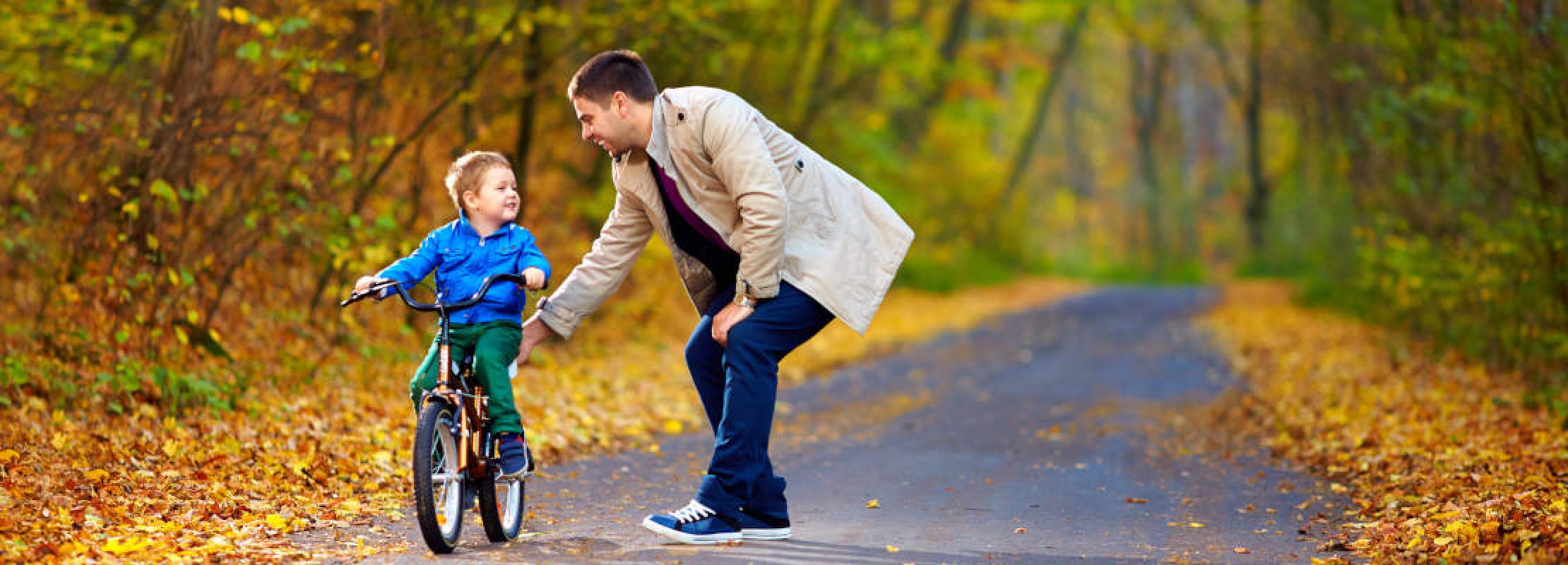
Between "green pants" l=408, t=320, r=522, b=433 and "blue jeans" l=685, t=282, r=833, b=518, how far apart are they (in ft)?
2.53

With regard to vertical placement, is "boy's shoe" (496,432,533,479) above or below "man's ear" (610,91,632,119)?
below

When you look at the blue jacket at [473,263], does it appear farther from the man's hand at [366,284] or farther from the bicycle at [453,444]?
the man's hand at [366,284]

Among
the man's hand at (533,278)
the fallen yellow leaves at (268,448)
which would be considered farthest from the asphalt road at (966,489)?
the man's hand at (533,278)

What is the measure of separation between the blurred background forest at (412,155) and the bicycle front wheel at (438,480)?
3157mm

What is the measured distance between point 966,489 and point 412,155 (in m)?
6.01

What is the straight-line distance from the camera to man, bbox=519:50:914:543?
5.09 m

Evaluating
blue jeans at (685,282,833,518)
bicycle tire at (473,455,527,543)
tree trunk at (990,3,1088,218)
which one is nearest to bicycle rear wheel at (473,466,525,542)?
bicycle tire at (473,455,527,543)

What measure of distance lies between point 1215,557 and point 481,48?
7.62 metres

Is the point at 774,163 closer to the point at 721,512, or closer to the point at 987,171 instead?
the point at 721,512

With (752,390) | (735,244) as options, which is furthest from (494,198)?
(752,390)

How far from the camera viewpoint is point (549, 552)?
205 inches

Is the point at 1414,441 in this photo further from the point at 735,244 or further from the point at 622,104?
the point at 622,104

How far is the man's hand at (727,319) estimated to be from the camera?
208 inches

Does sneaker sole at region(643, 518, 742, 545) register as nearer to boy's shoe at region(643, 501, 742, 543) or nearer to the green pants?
boy's shoe at region(643, 501, 742, 543)
